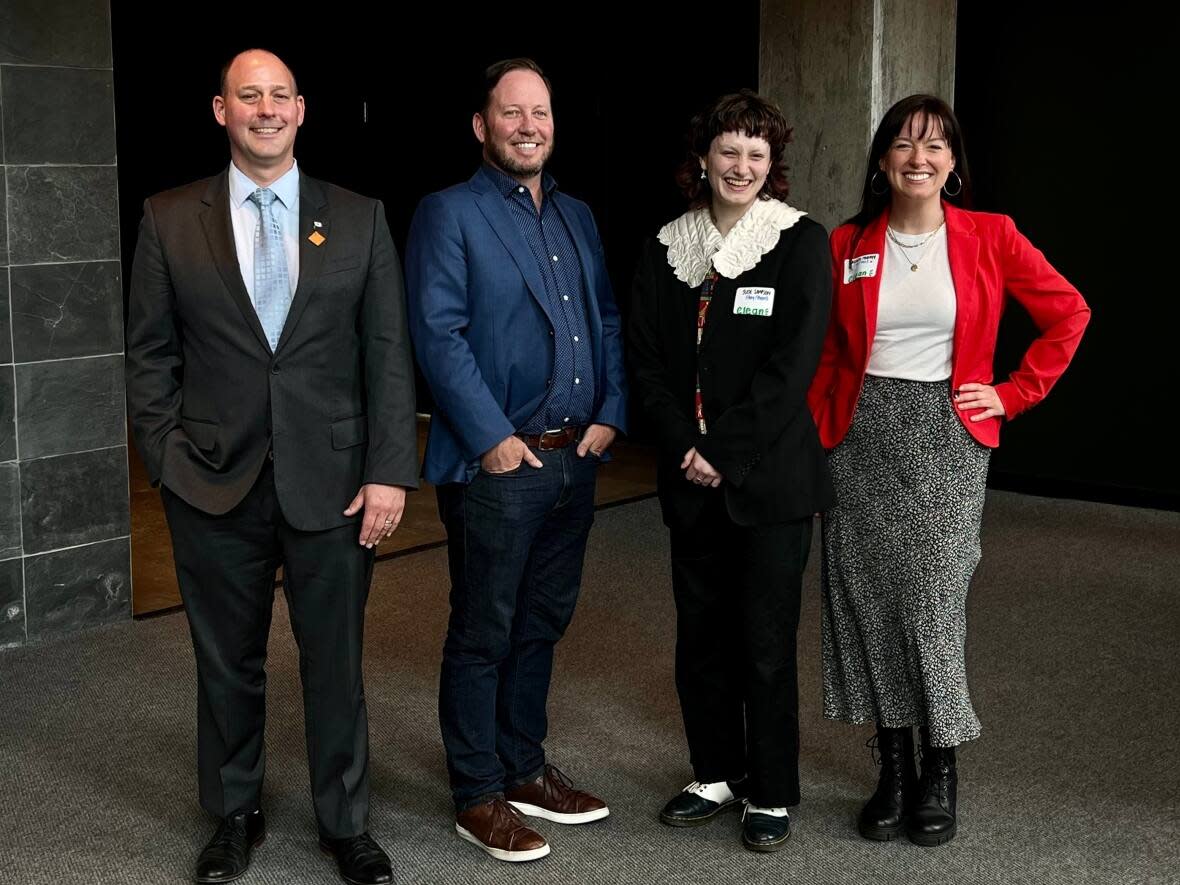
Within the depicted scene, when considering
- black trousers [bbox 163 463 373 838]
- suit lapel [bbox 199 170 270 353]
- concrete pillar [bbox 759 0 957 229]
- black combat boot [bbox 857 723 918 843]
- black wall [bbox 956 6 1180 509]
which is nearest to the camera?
suit lapel [bbox 199 170 270 353]

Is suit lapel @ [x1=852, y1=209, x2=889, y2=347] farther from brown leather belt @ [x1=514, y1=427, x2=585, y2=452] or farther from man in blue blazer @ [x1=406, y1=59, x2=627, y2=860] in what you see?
brown leather belt @ [x1=514, y1=427, x2=585, y2=452]

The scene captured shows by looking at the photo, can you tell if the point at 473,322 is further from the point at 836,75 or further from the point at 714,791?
the point at 836,75

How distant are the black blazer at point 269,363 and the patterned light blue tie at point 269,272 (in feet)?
0.14

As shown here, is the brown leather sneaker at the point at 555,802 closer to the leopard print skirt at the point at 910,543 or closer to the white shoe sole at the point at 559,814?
the white shoe sole at the point at 559,814

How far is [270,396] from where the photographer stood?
2889mm

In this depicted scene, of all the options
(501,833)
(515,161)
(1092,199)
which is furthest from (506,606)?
(1092,199)

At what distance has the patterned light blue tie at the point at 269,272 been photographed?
2.91 meters

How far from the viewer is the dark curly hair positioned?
3014 mm

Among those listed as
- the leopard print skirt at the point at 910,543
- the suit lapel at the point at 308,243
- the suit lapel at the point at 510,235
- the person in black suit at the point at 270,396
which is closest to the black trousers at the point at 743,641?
the leopard print skirt at the point at 910,543

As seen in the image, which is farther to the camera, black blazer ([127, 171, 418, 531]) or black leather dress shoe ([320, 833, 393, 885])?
black leather dress shoe ([320, 833, 393, 885])

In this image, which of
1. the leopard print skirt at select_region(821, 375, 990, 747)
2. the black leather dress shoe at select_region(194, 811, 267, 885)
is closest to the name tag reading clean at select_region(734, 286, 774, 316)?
the leopard print skirt at select_region(821, 375, 990, 747)

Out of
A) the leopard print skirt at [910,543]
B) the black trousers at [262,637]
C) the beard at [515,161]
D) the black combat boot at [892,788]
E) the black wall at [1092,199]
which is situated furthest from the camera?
the black wall at [1092,199]

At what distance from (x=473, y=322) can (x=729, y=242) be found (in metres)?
0.59

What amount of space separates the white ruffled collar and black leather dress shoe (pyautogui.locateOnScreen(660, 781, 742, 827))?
122 cm
